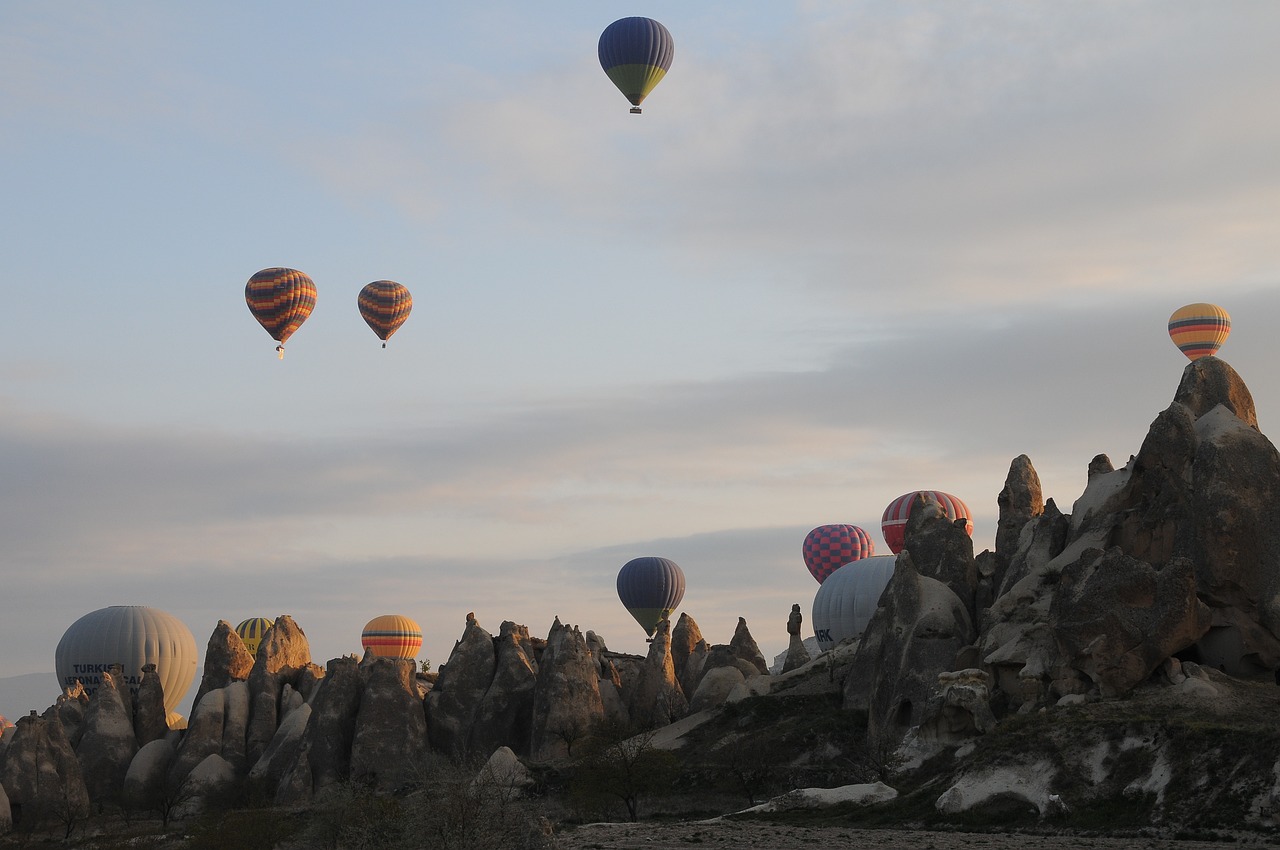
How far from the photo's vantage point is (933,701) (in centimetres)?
5353

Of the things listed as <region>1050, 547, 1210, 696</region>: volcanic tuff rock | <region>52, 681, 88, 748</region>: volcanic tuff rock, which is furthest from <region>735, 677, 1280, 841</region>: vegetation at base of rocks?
<region>52, 681, 88, 748</region>: volcanic tuff rock

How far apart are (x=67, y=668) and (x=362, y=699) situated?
35124 mm

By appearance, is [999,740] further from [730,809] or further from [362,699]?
[362,699]

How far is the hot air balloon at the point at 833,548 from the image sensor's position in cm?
10512

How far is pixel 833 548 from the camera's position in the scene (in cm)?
10538

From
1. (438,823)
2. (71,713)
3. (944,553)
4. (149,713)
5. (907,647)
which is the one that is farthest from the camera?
(71,713)

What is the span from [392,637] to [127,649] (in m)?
18.4

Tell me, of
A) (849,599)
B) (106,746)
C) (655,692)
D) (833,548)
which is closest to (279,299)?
(106,746)

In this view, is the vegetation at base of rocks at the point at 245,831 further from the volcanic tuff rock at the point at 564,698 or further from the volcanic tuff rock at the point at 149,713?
the volcanic tuff rock at the point at 149,713

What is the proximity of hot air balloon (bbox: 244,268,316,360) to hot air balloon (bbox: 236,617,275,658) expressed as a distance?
23233mm

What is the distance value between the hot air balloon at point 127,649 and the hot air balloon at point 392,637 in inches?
520

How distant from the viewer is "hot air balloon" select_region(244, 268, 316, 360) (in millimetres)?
87188

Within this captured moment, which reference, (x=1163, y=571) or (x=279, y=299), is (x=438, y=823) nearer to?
(x=1163, y=571)

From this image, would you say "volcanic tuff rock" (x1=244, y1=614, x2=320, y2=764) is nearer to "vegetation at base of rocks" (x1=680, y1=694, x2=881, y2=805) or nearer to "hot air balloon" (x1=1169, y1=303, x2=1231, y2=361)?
"vegetation at base of rocks" (x1=680, y1=694, x2=881, y2=805)
